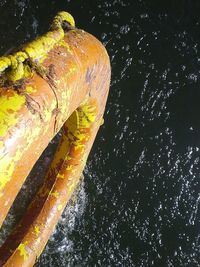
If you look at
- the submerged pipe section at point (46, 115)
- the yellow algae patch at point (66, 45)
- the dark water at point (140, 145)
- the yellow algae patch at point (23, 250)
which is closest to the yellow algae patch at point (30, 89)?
the submerged pipe section at point (46, 115)

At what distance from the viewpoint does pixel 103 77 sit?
1961mm

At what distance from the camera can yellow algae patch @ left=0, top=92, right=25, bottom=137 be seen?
1.08 meters

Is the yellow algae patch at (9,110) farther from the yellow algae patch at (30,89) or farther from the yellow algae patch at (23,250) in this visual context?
the yellow algae patch at (23,250)

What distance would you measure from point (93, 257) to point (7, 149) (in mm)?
2002

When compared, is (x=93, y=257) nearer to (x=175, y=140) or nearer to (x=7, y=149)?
(x=175, y=140)

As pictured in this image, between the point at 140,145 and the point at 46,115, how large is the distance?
5.85ft

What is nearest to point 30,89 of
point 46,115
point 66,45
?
point 46,115

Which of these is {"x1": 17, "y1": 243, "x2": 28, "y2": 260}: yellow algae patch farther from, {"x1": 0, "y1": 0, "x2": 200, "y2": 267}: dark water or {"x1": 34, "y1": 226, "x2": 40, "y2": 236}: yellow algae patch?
{"x1": 0, "y1": 0, "x2": 200, "y2": 267}: dark water

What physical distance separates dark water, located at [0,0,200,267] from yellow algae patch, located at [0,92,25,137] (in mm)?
1805

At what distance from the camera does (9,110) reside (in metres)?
1.12

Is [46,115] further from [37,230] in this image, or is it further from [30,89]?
[37,230]

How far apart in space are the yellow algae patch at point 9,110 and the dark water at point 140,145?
1.81 metres

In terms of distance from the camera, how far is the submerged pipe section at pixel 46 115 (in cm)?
114

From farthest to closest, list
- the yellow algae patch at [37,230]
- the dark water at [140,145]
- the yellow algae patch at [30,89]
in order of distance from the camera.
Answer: the dark water at [140,145], the yellow algae patch at [37,230], the yellow algae patch at [30,89]
